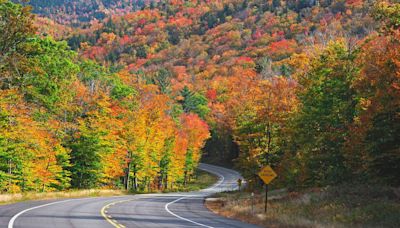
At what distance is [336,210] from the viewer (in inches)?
824

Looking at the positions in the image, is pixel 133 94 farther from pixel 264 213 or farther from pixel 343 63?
pixel 264 213

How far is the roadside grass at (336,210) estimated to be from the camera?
18281 millimetres

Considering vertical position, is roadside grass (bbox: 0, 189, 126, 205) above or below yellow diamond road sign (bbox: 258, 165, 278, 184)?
below

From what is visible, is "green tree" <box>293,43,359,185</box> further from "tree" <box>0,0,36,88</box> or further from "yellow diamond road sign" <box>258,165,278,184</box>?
"tree" <box>0,0,36,88</box>

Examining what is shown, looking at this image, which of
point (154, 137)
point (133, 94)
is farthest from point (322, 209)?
point (133, 94)

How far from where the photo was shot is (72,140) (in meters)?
47.0

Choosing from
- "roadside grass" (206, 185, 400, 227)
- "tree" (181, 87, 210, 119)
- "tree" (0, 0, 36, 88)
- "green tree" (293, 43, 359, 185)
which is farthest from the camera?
"tree" (181, 87, 210, 119)

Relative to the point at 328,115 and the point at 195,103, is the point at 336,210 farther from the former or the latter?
the point at 195,103

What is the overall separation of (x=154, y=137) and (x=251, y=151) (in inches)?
725

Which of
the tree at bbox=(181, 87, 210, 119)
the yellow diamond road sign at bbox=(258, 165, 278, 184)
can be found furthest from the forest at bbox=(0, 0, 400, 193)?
the tree at bbox=(181, 87, 210, 119)

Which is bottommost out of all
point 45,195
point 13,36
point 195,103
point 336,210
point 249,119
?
point 45,195

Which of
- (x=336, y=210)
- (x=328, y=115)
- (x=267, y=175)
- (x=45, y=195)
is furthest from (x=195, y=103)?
(x=336, y=210)

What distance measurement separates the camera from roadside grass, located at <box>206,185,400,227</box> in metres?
18.3

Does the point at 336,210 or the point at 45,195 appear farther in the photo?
the point at 45,195
